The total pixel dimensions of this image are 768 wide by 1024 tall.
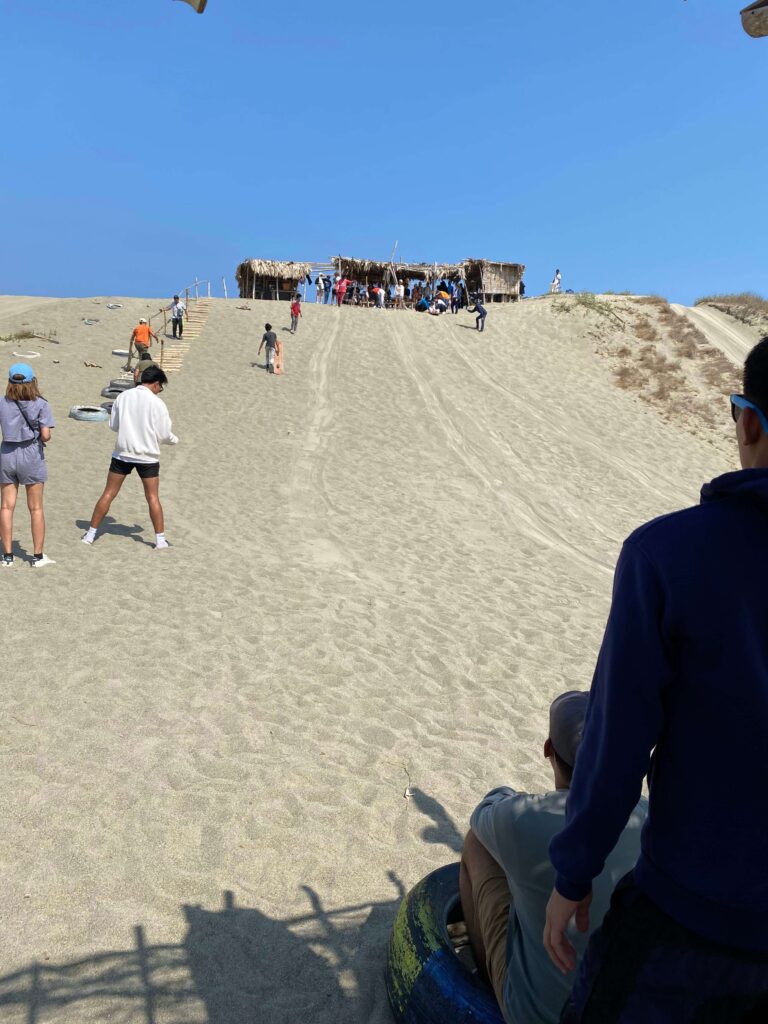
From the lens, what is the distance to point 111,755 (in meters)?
4.23

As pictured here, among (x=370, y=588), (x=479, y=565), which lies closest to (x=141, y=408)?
(x=370, y=588)

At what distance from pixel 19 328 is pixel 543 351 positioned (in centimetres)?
1825

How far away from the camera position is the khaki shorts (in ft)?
6.97

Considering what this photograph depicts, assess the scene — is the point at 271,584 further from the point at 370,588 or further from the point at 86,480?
the point at 86,480

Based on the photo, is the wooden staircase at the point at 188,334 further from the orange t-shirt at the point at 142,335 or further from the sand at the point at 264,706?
the sand at the point at 264,706

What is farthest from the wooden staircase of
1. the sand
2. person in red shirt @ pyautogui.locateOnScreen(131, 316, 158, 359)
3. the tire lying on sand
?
the sand

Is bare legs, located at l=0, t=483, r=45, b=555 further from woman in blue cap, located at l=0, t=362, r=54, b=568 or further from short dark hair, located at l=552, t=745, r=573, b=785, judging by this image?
short dark hair, located at l=552, t=745, r=573, b=785

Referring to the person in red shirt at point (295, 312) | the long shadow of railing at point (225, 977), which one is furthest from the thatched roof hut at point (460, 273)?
the long shadow of railing at point (225, 977)

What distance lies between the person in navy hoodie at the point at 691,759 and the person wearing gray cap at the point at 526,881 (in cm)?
40

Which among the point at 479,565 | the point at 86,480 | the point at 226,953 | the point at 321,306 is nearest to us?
the point at 226,953

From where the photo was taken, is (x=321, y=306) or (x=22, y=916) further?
(x=321, y=306)

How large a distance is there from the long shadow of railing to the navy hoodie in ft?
6.52

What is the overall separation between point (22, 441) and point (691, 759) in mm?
7085

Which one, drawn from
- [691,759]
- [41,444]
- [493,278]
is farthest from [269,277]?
[691,759]
